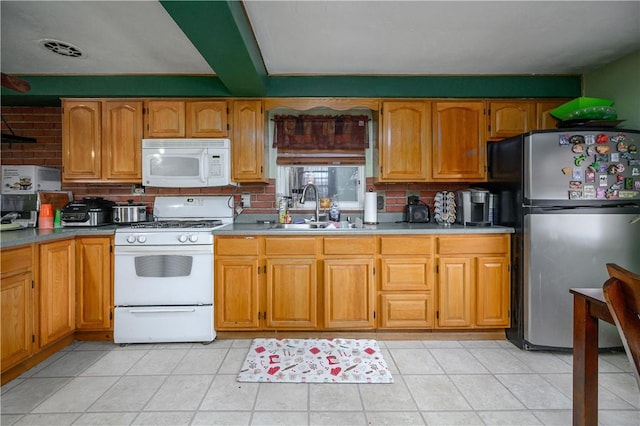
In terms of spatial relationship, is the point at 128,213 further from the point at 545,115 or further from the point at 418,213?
the point at 545,115

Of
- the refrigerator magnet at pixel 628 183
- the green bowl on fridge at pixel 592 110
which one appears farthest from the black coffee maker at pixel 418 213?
the refrigerator magnet at pixel 628 183

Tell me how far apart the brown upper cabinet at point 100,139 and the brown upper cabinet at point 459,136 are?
278 centimetres

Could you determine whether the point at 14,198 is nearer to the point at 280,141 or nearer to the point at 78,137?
the point at 78,137

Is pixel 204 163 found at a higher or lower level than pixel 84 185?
higher

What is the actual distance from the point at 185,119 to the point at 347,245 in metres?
1.89

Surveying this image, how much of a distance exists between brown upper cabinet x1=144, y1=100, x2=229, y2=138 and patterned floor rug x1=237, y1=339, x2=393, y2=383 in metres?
1.94

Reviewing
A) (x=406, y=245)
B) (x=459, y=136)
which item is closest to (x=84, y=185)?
(x=406, y=245)

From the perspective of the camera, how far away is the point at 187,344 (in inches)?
106

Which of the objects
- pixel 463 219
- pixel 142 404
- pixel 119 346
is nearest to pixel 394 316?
pixel 463 219

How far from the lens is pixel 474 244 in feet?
9.03

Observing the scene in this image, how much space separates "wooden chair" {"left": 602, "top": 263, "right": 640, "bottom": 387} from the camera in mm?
939

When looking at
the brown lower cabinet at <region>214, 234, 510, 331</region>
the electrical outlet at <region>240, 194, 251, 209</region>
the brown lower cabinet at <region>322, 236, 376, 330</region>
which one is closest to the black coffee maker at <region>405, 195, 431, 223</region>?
the brown lower cabinet at <region>214, 234, 510, 331</region>

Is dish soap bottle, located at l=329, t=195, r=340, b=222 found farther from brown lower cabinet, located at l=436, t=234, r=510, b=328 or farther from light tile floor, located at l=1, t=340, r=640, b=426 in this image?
light tile floor, located at l=1, t=340, r=640, b=426

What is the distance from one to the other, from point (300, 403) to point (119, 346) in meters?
1.70
